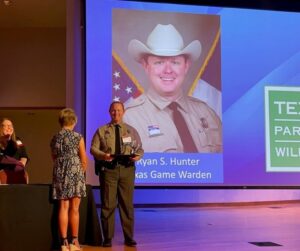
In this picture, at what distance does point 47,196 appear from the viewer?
3.52 m

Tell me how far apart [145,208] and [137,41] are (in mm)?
2424

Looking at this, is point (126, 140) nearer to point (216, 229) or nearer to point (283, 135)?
point (216, 229)

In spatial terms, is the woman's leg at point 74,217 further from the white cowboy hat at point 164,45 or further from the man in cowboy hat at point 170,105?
the white cowboy hat at point 164,45

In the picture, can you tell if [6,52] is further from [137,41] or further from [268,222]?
Result: [268,222]

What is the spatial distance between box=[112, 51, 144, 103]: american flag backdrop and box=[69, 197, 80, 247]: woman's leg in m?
2.74

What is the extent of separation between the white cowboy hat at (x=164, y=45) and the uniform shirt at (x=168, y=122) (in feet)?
1.80

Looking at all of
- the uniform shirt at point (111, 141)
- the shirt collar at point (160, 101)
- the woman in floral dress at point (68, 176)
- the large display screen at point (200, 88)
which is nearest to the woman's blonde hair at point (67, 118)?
the woman in floral dress at point (68, 176)

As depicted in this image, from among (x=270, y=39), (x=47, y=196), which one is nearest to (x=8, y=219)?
(x=47, y=196)

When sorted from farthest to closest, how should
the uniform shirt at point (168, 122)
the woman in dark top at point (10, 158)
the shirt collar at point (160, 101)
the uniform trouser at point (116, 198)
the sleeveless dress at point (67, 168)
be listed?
the shirt collar at point (160, 101)
the uniform shirt at point (168, 122)
the uniform trouser at point (116, 198)
the woman in dark top at point (10, 158)
the sleeveless dress at point (67, 168)

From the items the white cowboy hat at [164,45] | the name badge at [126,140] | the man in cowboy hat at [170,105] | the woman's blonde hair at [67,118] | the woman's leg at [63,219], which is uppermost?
the white cowboy hat at [164,45]

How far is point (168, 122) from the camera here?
609 centimetres

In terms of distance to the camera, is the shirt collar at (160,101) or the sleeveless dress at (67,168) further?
the shirt collar at (160,101)

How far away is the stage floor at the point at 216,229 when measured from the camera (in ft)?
12.2

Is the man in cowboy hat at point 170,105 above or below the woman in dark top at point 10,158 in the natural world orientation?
above
